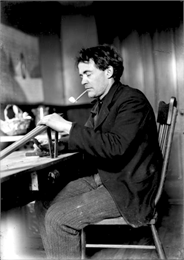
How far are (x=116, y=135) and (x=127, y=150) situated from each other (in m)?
0.12

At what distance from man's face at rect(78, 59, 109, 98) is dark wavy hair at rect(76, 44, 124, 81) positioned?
3cm

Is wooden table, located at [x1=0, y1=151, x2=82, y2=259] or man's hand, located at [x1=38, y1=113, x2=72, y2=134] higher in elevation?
man's hand, located at [x1=38, y1=113, x2=72, y2=134]

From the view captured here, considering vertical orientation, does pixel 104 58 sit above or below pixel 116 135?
above

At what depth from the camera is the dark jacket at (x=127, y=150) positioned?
1.63m

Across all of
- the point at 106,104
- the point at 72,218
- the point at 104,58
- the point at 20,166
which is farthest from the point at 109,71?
the point at 72,218

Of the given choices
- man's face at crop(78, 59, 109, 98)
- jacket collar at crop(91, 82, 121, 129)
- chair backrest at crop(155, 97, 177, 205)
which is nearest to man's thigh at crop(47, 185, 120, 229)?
chair backrest at crop(155, 97, 177, 205)

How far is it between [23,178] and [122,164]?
0.51 meters

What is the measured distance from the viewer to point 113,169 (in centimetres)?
176

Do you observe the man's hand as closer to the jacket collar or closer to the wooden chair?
the jacket collar

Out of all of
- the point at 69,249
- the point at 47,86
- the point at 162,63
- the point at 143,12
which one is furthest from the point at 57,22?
the point at 69,249

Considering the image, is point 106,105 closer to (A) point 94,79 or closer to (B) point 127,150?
(A) point 94,79

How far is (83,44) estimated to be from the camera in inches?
154

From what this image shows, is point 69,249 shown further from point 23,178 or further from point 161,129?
point 161,129

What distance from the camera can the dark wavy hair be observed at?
192 centimetres
